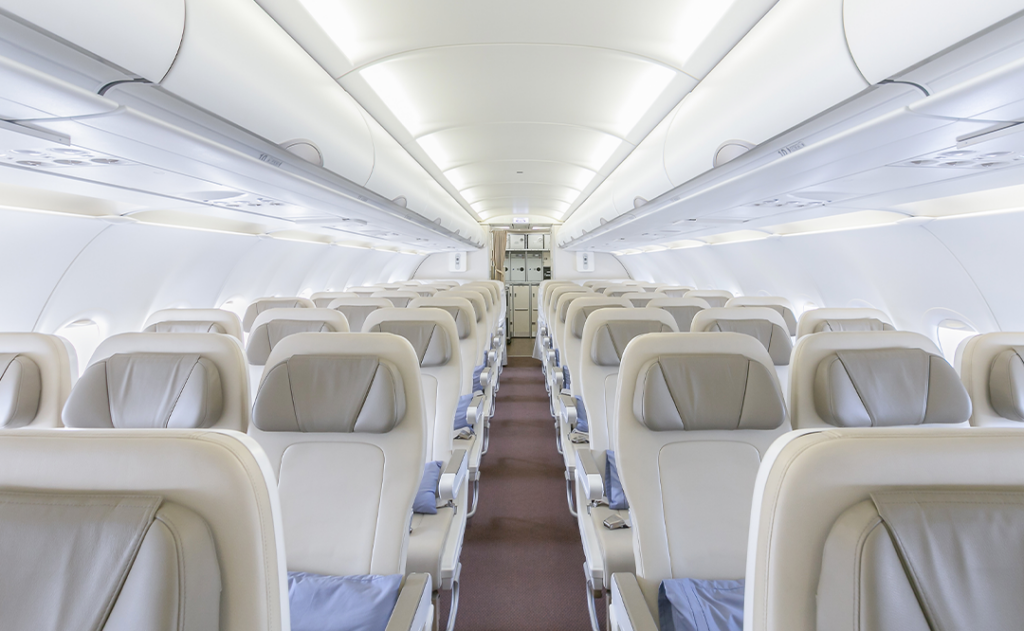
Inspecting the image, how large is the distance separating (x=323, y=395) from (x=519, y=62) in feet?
7.76

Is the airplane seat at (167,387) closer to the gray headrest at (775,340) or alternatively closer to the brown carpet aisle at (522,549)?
the brown carpet aisle at (522,549)

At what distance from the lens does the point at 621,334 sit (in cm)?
306

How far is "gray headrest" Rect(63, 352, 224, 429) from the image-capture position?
200 cm

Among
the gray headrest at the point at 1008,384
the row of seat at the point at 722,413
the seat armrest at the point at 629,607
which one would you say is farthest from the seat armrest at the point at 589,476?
the gray headrest at the point at 1008,384

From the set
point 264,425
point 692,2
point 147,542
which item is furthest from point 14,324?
point 692,2

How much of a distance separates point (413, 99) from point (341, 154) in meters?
1.25

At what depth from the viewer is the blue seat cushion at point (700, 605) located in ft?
5.17

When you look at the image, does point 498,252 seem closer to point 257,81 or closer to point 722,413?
point 257,81

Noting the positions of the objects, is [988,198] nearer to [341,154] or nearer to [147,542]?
[341,154]

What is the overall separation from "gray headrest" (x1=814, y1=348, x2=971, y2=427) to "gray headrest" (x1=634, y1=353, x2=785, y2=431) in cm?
22

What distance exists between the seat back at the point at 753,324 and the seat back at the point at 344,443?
2.18m

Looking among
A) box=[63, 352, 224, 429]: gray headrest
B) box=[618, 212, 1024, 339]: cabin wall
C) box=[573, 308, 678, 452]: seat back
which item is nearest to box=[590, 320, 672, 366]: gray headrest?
box=[573, 308, 678, 452]: seat back

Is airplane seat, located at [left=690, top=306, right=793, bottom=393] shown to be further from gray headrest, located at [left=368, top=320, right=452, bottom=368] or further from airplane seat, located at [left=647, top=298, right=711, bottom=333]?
gray headrest, located at [left=368, top=320, right=452, bottom=368]

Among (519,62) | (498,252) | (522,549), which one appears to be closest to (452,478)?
(522,549)
